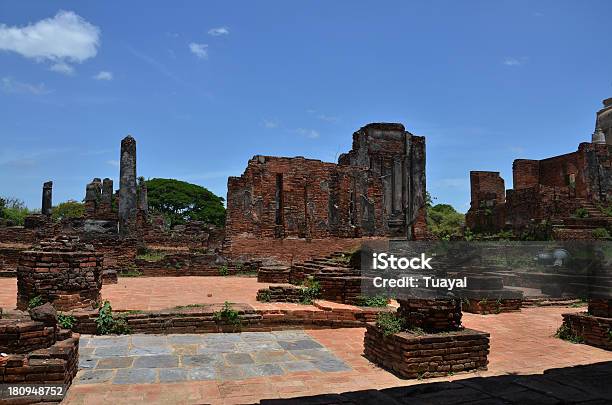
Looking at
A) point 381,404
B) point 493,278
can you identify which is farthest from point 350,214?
point 381,404

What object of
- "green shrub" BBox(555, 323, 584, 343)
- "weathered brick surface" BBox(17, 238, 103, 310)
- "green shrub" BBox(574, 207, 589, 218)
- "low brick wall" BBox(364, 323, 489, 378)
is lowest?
"green shrub" BBox(555, 323, 584, 343)

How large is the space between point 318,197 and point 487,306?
881 cm

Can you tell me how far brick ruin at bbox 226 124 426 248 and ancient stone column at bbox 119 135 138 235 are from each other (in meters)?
6.01

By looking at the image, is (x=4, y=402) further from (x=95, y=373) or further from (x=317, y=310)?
(x=317, y=310)

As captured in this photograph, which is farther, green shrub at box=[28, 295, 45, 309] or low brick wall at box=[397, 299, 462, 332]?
green shrub at box=[28, 295, 45, 309]

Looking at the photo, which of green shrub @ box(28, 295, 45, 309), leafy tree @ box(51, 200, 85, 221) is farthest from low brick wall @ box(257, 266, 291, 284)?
leafy tree @ box(51, 200, 85, 221)

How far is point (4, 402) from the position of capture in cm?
396

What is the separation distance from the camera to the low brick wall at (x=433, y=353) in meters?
5.12

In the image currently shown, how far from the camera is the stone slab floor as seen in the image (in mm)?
4402

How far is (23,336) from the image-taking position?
4.51m

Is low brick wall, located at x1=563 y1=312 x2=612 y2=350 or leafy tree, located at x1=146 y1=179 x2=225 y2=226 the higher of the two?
leafy tree, located at x1=146 y1=179 x2=225 y2=226

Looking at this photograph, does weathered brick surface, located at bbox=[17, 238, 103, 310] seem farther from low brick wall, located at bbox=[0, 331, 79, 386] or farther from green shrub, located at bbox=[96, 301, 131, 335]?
low brick wall, located at bbox=[0, 331, 79, 386]

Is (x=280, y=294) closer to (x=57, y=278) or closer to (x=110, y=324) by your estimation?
(x=110, y=324)

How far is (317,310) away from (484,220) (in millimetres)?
18388
